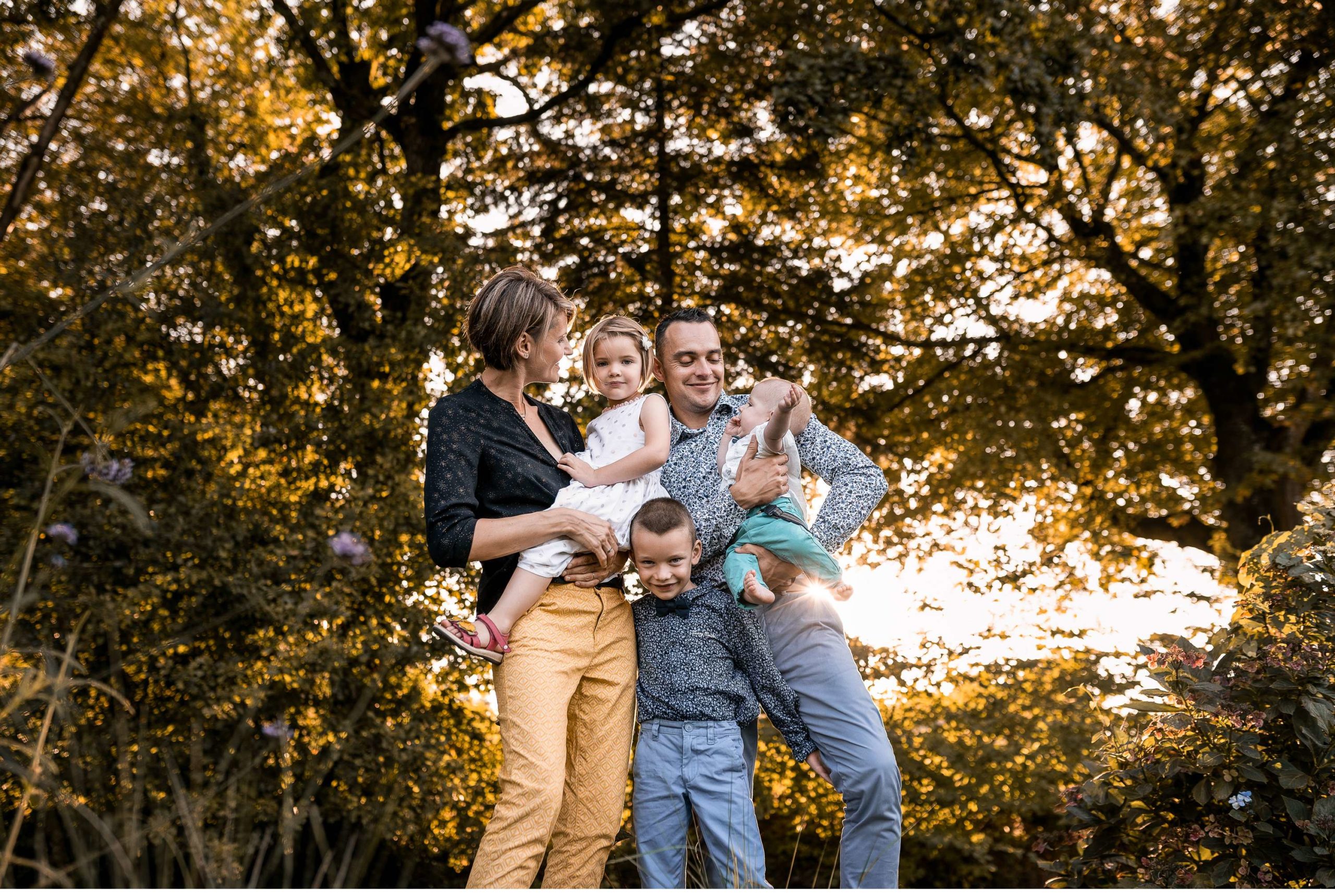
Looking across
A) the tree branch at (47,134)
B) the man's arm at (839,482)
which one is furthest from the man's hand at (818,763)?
the tree branch at (47,134)

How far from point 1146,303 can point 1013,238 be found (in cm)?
122

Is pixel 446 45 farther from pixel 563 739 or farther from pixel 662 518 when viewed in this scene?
pixel 563 739

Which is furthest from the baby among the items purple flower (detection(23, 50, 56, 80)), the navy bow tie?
purple flower (detection(23, 50, 56, 80))

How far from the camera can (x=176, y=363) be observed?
21.5 ft

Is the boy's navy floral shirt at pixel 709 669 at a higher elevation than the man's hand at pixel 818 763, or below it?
higher

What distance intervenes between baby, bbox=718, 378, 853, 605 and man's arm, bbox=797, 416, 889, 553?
Result: 0.05m

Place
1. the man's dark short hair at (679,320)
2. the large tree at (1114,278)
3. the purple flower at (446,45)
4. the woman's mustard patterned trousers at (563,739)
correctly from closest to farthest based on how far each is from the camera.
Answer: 1. the purple flower at (446,45)
2. the woman's mustard patterned trousers at (563,739)
3. the man's dark short hair at (679,320)
4. the large tree at (1114,278)

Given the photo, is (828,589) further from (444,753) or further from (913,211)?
(913,211)

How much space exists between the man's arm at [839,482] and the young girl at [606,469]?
382 millimetres

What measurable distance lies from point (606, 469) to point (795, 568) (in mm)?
514

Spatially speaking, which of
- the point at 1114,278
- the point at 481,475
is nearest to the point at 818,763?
the point at 481,475

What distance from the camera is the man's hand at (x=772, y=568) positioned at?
255cm

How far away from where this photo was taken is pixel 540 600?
2.42m

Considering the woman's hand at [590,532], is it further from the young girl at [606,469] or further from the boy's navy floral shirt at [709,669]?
the boy's navy floral shirt at [709,669]
